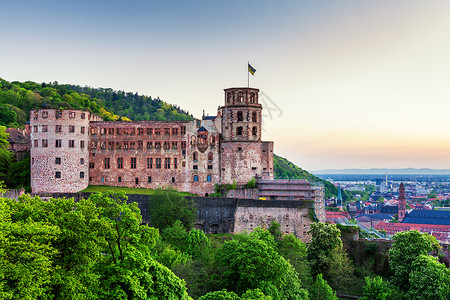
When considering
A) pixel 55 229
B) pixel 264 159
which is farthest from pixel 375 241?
pixel 55 229

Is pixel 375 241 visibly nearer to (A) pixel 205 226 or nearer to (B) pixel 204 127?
(A) pixel 205 226

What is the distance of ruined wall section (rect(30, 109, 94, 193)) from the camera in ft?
247

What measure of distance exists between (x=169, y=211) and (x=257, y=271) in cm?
2276

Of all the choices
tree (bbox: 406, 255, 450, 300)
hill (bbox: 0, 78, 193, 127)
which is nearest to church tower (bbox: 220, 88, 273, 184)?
hill (bbox: 0, 78, 193, 127)

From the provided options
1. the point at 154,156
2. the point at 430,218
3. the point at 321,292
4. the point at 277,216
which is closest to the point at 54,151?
the point at 154,156

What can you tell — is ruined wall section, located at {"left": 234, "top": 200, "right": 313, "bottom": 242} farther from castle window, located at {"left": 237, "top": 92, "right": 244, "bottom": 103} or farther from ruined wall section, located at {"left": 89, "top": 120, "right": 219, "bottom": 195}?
castle window, located at {"left": 237, "top": 92, "right": 244, "bottom": 103}

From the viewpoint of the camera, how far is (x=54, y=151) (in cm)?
7562

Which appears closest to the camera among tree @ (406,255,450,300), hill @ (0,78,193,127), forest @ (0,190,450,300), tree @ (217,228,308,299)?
forest @ (0,190,450,300)

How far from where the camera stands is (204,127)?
270 ft

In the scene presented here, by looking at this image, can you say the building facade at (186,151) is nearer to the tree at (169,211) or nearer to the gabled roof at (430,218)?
the tree at (169,211)

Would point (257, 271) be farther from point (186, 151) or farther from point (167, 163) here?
point (167, 163)

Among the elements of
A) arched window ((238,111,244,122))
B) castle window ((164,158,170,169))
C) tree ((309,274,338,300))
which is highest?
arched window ((238,111,244,122))

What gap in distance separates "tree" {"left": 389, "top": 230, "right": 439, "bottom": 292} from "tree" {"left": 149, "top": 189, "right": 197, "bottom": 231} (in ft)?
88.9

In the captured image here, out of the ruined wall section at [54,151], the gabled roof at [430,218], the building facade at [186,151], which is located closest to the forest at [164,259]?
the building facade at [186,151]
